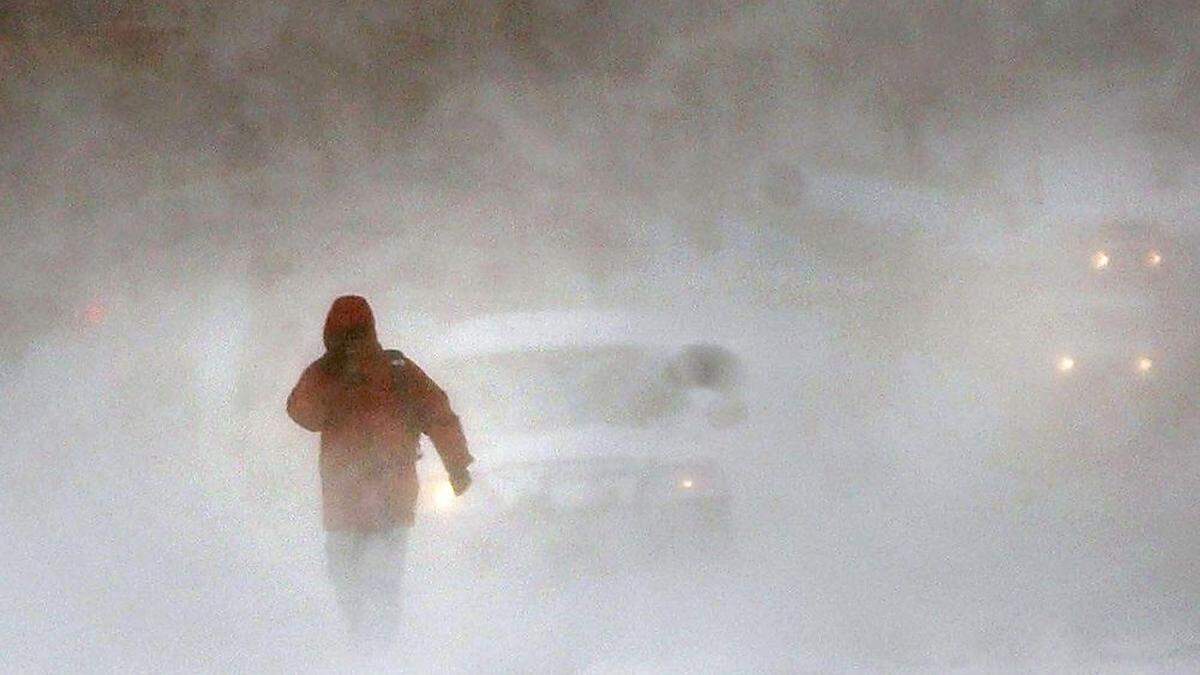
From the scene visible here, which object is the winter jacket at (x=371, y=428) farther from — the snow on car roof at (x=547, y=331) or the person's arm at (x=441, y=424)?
the snow on car roof at (x=547, y=331)

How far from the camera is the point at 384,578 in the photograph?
349cm

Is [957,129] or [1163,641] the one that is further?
[957,129]

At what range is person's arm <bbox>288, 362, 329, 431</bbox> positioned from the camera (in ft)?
11.3

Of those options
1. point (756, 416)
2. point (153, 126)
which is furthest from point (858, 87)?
point (153, 126)

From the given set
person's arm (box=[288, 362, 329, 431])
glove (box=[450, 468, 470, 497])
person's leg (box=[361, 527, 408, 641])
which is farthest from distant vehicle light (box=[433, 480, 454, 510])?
person's arm (box=[288, 362, 329, 431])

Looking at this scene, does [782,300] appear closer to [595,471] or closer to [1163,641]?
[595,471]

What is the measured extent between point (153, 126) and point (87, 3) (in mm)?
330

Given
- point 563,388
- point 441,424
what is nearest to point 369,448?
point 441,424

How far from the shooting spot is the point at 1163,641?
3453 millimetres

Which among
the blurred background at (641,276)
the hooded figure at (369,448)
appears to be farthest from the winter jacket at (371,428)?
the blurred background at (641,276)

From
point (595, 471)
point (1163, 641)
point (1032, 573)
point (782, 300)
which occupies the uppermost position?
point (782, 300)

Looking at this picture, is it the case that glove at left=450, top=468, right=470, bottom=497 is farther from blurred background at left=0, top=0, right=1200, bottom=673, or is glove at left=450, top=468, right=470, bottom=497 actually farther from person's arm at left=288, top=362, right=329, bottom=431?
person's arm at left=288, top=362, right=329, bottom=431

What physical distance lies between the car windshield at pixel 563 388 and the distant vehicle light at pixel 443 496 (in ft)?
0.64

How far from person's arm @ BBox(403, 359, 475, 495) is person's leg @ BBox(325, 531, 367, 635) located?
0.28 metres
